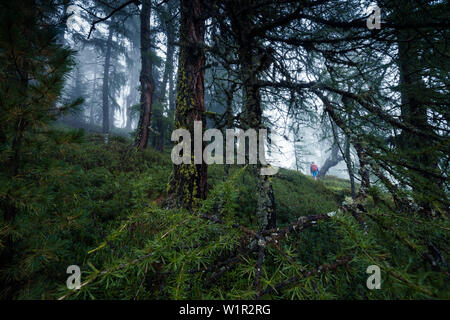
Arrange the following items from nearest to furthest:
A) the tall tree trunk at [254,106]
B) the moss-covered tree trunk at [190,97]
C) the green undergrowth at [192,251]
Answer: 1. the green undergrowth at [192,251]
2. the tall tree trunk at [254,106]
3. the moss-covered tree trunk at [190,97]

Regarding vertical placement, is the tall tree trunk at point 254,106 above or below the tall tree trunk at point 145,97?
below

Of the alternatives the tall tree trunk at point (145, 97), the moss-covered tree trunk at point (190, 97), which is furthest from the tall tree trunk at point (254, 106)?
the tall tree trunk at point (145, 97)

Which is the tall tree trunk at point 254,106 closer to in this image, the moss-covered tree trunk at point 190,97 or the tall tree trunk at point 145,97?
the moss-covered tree trunk at point 190,97

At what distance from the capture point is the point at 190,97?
3068mm

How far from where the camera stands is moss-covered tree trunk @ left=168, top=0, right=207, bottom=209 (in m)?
2.92

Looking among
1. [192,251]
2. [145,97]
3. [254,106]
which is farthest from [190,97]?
[145,97]

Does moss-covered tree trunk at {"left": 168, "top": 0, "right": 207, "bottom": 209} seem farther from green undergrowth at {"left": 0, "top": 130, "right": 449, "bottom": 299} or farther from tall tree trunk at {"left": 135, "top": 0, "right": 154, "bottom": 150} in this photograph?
tall tree trunk at {"left": 135, "top": 0, "right": 154, "bottom": 150}

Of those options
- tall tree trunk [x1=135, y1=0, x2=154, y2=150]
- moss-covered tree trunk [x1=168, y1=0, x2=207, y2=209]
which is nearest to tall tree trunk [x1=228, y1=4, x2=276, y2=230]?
moss-covered tree trunk [x1=168, y1=0, x2=207, y2=209]

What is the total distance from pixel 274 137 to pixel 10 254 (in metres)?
3.30

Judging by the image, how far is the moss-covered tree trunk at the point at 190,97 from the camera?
2918 millimetres

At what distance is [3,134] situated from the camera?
3.94 feet

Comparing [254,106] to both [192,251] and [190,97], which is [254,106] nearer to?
[190,97]

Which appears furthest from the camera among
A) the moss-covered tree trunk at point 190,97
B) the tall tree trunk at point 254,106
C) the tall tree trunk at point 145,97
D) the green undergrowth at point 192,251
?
the tall tree trunk at point 145,97
